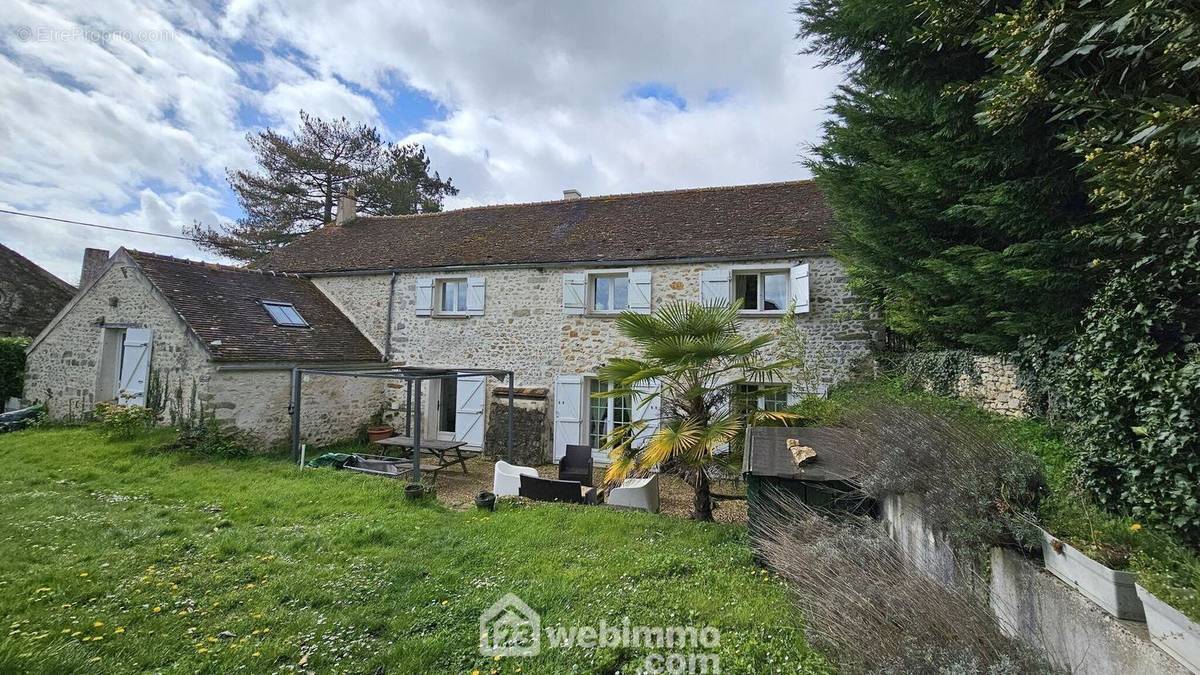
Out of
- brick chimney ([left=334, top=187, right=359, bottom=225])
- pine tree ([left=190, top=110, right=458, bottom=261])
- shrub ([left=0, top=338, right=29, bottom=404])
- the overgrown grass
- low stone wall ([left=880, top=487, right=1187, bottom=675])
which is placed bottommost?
low stone wall ([left=880, top=487, right=1187, bottom=675])

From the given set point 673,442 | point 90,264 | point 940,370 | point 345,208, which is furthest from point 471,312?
point 90,264

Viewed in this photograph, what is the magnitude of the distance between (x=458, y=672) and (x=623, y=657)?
3.41 ft

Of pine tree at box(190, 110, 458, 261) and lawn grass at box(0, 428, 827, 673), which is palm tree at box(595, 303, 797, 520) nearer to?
lawn grass at box(0, 428, 827, 673)

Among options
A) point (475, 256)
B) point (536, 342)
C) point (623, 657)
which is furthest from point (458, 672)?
point (475, 256)

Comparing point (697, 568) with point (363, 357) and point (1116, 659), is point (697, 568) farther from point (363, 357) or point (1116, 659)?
point (363, 357)

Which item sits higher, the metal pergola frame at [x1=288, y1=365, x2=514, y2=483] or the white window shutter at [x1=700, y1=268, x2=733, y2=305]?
the white window shutter at [x1=700, y1=268, x2=733, y2=305]

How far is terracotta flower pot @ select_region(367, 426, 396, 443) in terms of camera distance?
11.0 metres

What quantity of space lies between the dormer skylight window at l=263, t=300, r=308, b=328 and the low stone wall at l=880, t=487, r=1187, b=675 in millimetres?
12047

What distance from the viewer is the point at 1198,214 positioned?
2475mm

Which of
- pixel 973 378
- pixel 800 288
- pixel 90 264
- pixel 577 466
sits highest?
pixel 90 264

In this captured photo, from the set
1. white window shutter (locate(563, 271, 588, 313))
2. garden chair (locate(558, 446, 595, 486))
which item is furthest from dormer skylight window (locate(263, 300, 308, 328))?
garden chair (locate(558, 446, 595, 486))

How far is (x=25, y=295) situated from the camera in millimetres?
14359

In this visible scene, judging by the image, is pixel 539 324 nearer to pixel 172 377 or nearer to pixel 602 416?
pixel 602 416

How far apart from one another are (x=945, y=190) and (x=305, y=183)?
22.5m
